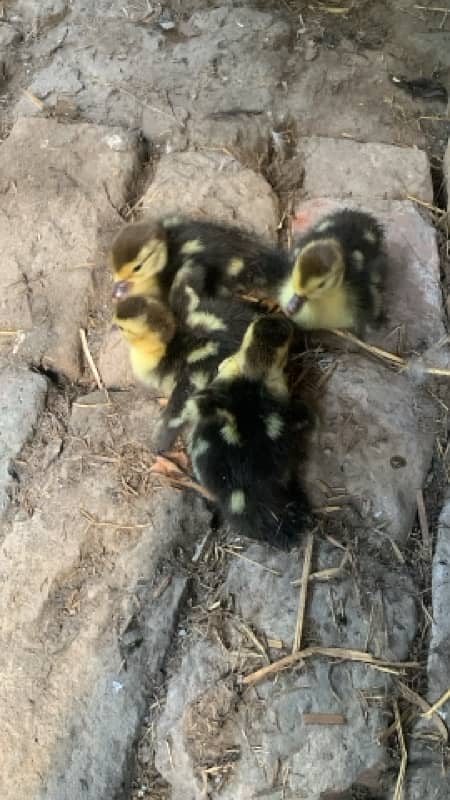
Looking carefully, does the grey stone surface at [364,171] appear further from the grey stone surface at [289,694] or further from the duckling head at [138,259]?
the grey stone surface at [289,694]

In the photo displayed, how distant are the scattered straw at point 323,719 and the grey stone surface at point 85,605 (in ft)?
1.23

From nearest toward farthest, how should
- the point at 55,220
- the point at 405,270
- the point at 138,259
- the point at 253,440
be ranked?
the point at 253,440
the point at 138,259
the point at 405,270
the point at 55,220

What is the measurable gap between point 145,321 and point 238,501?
1.85 ft

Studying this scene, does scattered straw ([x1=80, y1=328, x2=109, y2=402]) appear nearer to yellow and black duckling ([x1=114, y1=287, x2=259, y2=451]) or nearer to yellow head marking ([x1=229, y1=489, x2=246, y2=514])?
yellow and black duckling ([x1=114, y1=287, x2=259, y2=451])

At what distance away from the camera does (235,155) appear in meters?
2.99

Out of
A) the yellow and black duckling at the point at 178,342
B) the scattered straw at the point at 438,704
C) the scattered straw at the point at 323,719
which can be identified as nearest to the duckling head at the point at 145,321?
the yellow and black duckling at the point at 178,342

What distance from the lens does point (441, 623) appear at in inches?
79.3

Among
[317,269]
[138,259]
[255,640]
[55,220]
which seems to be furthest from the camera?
[55,220]

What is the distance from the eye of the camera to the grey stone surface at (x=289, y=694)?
1832 mm

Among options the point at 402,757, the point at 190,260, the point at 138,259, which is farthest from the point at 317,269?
the point at 402,757

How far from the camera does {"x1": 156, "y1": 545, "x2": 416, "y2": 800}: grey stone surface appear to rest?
183 centimetres

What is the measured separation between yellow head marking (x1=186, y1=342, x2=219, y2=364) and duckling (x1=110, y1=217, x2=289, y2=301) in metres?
0.21

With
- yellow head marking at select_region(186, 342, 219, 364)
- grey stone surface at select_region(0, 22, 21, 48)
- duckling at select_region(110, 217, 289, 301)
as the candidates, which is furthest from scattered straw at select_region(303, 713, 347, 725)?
grey stone surface at select_region(0, 22, 21, 48)

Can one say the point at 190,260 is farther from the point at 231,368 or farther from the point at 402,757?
the point at 402,757
